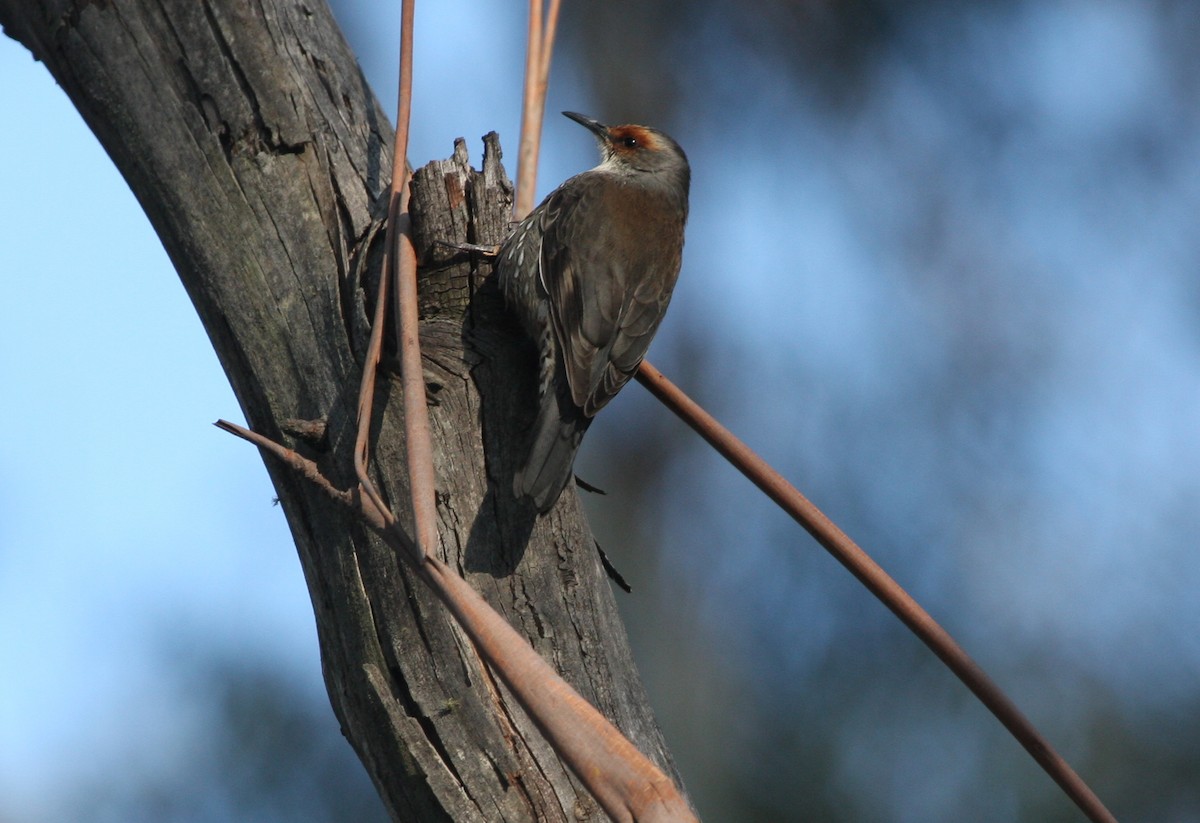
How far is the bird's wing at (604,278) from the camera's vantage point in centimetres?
271

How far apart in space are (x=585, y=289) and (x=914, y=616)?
53.0 inches

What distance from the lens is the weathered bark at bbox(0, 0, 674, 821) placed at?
1.85 meters

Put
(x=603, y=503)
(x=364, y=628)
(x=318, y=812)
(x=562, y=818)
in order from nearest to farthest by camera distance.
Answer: (x=562, y=818), (x=364, y=628), (x=318, y=812), (x=603, y=503)

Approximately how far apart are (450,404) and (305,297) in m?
0.30

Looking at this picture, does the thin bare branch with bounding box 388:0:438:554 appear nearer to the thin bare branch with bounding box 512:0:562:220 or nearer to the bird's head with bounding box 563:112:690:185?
the thin bare branch with bounding box 512:0:562:220

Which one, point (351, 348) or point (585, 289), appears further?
point (585, 289)

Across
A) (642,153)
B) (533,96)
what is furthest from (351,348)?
(642,153)

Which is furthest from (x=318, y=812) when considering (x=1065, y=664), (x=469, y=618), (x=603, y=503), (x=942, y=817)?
(x=469, y=618)

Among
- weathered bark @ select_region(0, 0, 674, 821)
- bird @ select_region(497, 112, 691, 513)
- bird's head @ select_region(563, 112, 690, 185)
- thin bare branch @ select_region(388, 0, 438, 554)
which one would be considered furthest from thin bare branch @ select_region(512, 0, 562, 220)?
bird's head @ select_region(563, 112, 690, 185)

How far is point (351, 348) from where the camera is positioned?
2.01 metres

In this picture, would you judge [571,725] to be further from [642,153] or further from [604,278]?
[642,153]

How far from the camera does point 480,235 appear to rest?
2271mm

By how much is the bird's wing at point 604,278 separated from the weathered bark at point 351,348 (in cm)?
43

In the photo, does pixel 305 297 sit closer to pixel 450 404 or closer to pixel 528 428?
pixel 450 404
